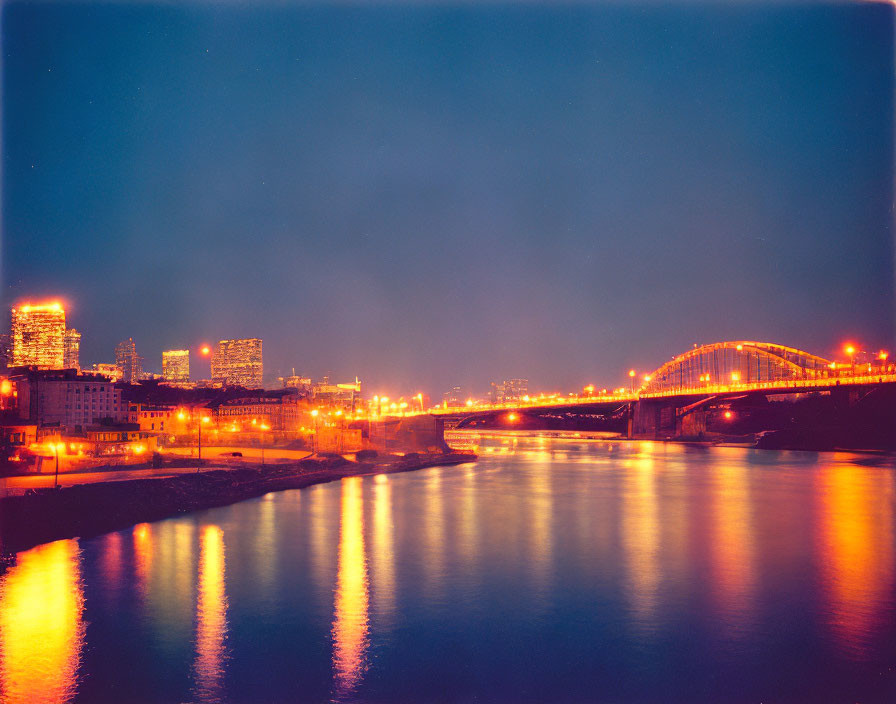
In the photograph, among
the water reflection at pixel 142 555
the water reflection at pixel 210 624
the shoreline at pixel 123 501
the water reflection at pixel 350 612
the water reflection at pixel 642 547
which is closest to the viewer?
the water reflection at pixel 210 624

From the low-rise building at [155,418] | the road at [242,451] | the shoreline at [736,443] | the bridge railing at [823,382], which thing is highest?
the bridge railing at [823,382]

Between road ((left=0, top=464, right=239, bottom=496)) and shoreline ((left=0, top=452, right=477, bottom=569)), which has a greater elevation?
road ((left=0, top=464, right=239, bottom=496))

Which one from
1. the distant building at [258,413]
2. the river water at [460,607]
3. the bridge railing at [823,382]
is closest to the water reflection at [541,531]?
the river water at [460,607]

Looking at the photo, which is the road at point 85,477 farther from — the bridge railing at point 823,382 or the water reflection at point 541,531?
the bridge railing at point 823,382

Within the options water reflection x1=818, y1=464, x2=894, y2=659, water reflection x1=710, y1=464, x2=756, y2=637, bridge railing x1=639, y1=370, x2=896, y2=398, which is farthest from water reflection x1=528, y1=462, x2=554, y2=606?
bridge railing x1=639, y1=370, x2=896, y2=398

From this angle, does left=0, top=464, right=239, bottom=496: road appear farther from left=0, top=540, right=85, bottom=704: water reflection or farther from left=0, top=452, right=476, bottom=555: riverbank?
left=0, top=540, right=85, bottom=704: water reflection

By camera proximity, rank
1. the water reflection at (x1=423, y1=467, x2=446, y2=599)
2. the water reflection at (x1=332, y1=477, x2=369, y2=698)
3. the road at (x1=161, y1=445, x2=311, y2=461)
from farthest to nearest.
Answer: the road at (x1=161, y1=445, x2=311, y2=461), the water reflection at (x1=423, y1=467, x2=446, y2=599), the water reflection at (x1=332, y1=477, x2=369, y2=698)

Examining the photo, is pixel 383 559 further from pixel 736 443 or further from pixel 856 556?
pixel 736 443
